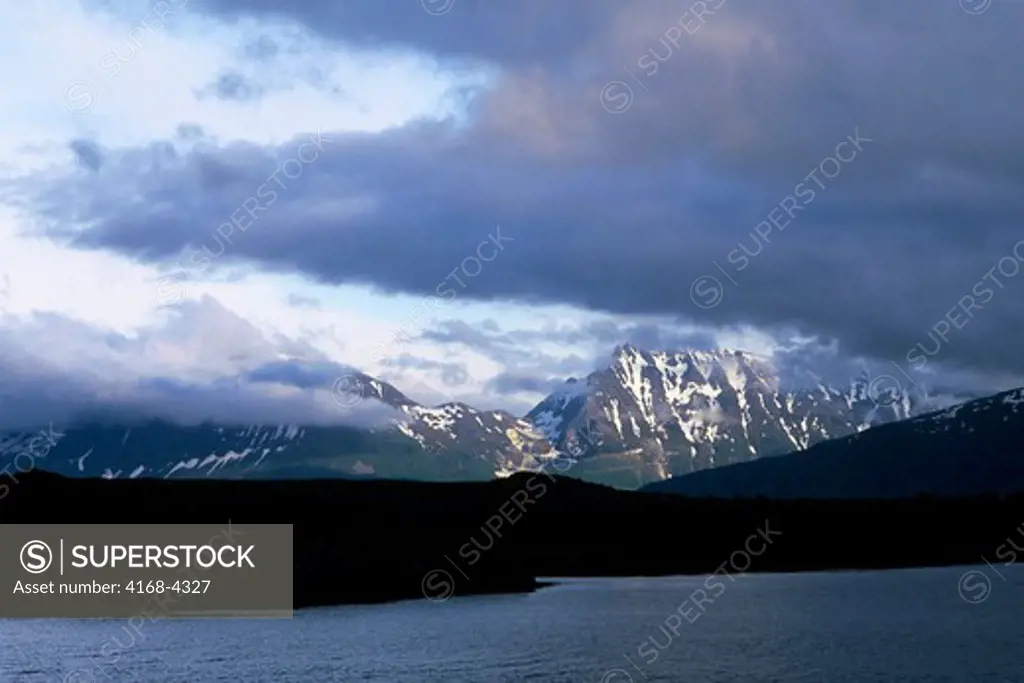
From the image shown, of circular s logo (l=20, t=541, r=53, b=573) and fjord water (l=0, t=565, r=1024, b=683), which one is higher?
circular s logo (l=20, t=541, r=53, b=573)

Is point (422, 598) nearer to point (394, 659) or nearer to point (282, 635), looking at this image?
point (282, 635)

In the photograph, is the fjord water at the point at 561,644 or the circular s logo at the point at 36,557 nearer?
the fjord water at the point at 561,644

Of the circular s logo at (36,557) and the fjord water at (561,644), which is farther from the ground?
the circular s logo at (36,557)

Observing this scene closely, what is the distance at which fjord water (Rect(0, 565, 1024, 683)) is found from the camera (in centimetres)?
9412

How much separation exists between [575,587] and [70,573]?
79096 mm

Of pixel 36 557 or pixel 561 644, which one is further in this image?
pixel 36 557

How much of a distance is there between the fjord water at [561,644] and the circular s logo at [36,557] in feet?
95.5

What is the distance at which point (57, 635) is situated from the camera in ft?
→ 403

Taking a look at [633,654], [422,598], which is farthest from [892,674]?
[422,598]

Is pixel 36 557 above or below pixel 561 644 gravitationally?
above

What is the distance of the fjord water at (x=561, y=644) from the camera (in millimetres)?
94125

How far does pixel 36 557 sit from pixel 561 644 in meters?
92.4

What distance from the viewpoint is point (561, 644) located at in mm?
114000

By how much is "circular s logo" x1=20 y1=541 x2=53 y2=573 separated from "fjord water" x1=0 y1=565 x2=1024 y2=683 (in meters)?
29.1
